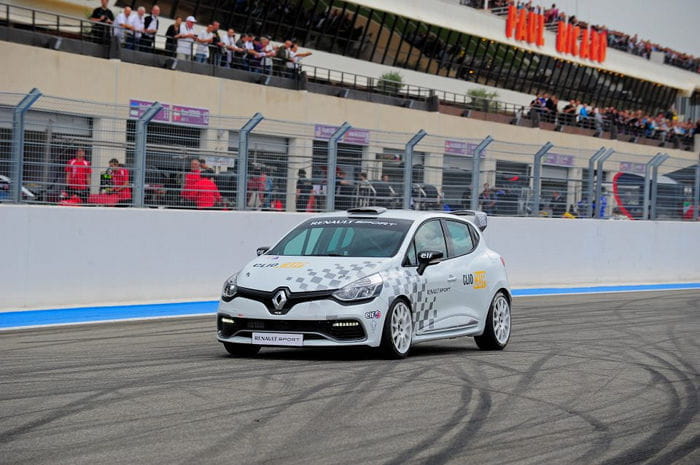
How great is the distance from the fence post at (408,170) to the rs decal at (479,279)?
7.97 m

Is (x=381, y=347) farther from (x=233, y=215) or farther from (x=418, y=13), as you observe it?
(x=418, y=13)

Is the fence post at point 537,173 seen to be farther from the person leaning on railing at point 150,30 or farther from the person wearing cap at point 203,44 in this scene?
the person wearing cap at point 203,44

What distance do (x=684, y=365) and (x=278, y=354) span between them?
3.93 meters

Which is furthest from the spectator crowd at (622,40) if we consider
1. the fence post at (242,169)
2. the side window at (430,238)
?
the side window at (430,238)

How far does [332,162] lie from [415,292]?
830cm

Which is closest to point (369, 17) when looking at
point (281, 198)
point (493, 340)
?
point (281, 198)

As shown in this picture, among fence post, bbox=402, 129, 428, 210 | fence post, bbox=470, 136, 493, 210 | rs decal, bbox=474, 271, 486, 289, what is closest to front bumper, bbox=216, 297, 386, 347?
rs decal, bbox=474, 271, 486, 289

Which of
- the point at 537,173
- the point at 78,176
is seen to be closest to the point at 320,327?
the point at 78,176

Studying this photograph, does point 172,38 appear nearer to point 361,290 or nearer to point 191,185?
point 191,185

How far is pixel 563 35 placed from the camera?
5475 cm

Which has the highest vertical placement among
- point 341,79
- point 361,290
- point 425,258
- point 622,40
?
point 622,40

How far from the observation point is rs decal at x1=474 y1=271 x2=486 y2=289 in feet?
40.0

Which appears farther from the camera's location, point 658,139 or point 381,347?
point 658,139

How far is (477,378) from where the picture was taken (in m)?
9.77
